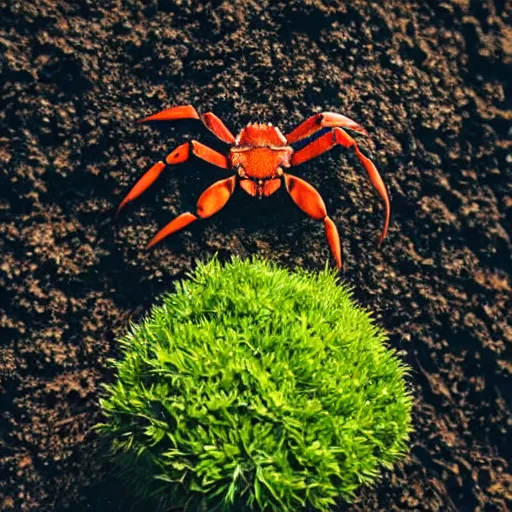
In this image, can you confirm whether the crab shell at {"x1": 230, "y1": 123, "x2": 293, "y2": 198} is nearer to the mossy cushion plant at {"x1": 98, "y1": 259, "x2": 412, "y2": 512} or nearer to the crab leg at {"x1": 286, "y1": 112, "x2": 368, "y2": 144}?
the crab leg at {"x1": 286, "y1": 112, "x2": 368, "y2": 144}

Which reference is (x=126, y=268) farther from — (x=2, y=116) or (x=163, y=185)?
(x=2, y=116)

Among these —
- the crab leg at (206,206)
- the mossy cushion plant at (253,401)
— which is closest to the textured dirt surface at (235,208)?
the crab leg at (206,206)

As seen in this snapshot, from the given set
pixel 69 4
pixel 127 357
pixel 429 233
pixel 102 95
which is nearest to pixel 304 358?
pixel 127 357

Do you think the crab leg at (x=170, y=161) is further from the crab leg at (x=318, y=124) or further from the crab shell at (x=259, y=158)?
the crab leg at (x=318, y=124)

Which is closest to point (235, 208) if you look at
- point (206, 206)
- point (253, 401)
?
→ point (206, 206)

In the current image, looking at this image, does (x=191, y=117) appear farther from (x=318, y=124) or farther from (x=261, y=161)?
(x=318, y=124)

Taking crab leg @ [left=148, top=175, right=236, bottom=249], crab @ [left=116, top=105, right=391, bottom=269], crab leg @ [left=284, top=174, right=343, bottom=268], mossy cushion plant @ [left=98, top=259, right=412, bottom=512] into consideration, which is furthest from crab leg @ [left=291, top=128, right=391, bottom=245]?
mossy cushion plant @ [left=98, top=259, right=412, bottom=512]
